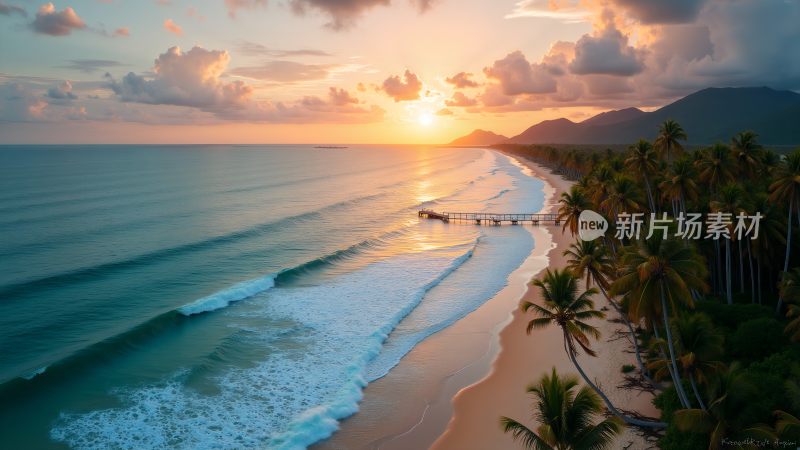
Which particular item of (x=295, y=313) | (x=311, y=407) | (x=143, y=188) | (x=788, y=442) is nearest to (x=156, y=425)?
(x=311, y=407)

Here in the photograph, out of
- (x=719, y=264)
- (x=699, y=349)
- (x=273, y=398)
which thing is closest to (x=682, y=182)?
(x=719, y=264)

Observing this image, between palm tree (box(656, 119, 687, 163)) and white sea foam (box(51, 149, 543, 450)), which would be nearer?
white sea foam (box(51, 149, 543, 450))

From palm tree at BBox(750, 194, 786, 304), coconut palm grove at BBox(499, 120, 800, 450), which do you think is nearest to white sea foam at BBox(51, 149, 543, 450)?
coconut palm grove at BBox(499, 120, 800, 450)

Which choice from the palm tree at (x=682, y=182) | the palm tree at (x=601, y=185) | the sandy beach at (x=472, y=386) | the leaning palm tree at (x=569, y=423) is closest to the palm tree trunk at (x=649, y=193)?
the palm tree at (x=601, y=185)

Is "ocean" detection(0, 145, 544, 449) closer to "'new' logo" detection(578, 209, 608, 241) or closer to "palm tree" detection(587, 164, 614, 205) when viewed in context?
"'new' logo" detection(578, 209, 608, 241)

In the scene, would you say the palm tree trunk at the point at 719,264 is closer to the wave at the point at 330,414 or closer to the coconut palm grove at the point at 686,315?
the coconut palm grove at the point at 686,315

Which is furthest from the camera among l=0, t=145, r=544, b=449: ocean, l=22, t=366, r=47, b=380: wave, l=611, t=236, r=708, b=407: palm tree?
l=22, t=366, r=47, b=380: wave
